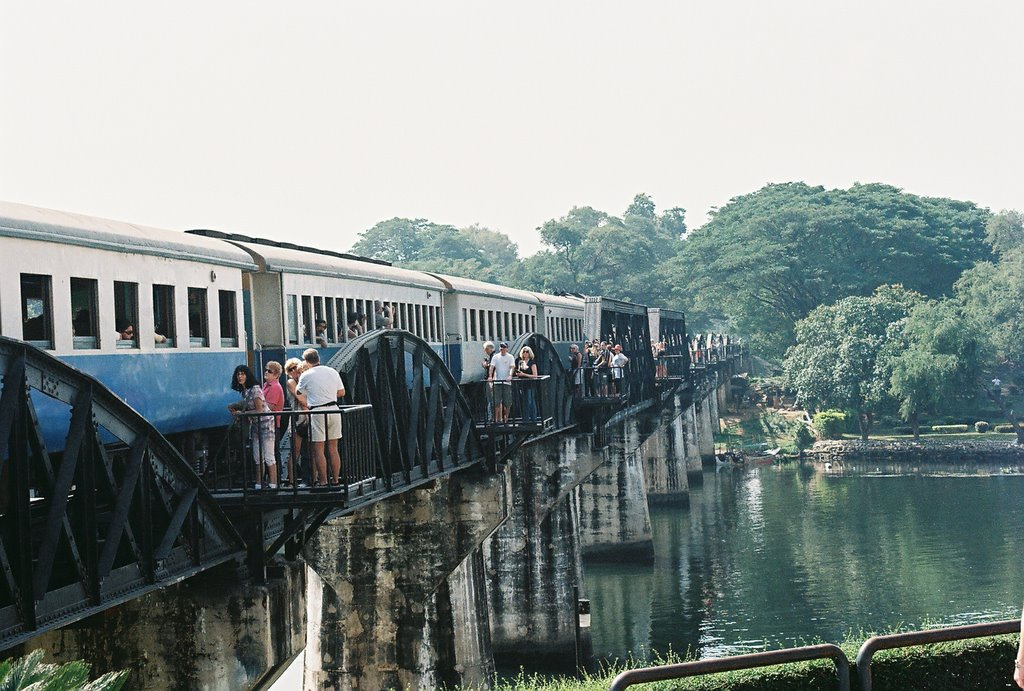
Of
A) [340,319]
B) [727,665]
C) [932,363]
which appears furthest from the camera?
[932,363]

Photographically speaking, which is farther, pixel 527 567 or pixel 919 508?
pixel 919 508

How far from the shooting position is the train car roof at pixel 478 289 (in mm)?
28938

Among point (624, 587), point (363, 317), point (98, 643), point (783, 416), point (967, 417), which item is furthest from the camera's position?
point (783, 416)

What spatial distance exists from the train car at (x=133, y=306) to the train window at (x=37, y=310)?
0.03 ft

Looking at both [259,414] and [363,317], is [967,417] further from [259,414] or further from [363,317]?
[259,414]

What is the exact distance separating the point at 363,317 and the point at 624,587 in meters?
29.7

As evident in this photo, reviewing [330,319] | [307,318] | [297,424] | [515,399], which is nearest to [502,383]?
[515,399]

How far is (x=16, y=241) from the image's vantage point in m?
12.7

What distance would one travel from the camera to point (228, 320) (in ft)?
57.6

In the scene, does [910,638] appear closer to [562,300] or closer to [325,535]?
[325,535]

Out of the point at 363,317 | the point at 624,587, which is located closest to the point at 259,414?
the point at 363,317

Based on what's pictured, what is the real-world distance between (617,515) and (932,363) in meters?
33.6

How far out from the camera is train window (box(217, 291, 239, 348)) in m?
17.4

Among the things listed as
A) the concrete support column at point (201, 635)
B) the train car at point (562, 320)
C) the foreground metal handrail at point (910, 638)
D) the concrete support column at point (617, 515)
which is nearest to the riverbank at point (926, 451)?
the concrete support column at point (617, 515)
